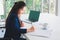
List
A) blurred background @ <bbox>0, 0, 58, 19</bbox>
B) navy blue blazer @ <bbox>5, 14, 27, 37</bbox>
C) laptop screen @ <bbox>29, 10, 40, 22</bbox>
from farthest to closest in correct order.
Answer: blurred background @ <bbox>0, 0, 58, 19</bbox>
laptop screen @ <bbox>29, 10, 40, 22</bbox>
navy blue blazer @ <bbox>5, 14, 27, 37</bbox>

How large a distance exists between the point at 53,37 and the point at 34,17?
3.81 feet

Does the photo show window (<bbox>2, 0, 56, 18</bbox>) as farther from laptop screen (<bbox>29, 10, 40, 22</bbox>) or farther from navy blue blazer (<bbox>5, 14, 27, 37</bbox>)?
navy blue blazer (<bbox>5, 14, 27, 37</bbox>)

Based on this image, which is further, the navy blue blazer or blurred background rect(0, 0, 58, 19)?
blurred background rect(0, 0, 58, 19)

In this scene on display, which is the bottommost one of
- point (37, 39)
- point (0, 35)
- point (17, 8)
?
point (0, 35)

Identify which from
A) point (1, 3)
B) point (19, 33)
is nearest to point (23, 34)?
point (19, 33)

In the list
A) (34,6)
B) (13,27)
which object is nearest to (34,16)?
(13,27)

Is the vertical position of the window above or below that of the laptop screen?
above

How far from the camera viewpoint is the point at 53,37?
213cm

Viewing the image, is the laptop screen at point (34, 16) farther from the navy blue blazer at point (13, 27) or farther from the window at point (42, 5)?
the window at point (42, 5)

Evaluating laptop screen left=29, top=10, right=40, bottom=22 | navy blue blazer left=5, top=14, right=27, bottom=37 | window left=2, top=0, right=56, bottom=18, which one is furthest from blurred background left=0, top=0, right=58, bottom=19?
navy blue blazer left=5, top=14, right=27, bottom=37

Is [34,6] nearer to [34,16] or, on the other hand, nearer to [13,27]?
[34,16]

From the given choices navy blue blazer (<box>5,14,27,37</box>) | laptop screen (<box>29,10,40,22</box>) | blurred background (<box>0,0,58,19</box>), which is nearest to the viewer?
navy blue blazer (<box>5,14,27,37</box>)

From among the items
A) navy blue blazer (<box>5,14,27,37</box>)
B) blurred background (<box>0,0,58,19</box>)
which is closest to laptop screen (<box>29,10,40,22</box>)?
navy blue blazer (<box>5,14,27,37</box>)

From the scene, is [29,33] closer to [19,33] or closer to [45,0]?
[19,33]
